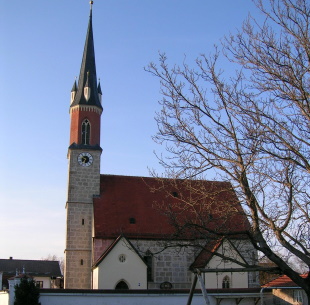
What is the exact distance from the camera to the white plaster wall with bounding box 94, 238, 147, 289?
88.7 ft

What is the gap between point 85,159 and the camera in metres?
31.7

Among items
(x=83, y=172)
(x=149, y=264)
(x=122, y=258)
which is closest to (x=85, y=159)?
(x=83, y=172)

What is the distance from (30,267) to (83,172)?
74.2ft

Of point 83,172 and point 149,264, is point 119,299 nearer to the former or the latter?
point 149,264

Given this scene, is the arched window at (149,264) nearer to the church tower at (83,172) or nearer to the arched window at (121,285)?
the arched window at (121,285)

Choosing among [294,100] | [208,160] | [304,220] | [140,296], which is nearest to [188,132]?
[208,160]

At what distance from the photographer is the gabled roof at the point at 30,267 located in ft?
159

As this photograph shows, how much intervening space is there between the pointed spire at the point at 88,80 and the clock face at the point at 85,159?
3.72 meters

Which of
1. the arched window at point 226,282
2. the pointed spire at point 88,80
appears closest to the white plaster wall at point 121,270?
the arched window at point 226,282

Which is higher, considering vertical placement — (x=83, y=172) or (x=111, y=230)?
(x=83, y=172)

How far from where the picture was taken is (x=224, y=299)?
22812 mm

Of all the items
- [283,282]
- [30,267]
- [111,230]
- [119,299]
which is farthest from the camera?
[30,267]

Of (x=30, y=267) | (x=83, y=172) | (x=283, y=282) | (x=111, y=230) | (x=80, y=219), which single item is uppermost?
(x=83, y=172)

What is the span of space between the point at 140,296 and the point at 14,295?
5717 millimetres
